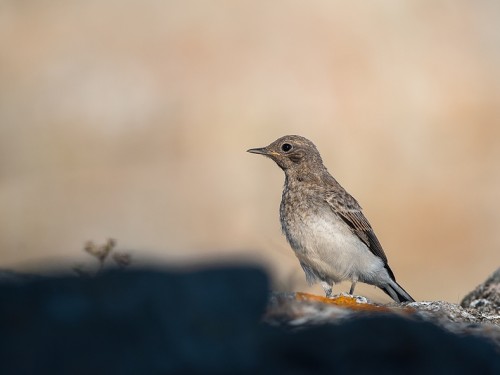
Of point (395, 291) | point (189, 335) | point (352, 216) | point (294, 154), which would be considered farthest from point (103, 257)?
point (294, 154)

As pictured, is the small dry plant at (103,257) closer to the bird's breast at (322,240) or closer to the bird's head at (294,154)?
the bird's breast at (322,240)

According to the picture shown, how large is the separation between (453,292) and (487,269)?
15.3 ft

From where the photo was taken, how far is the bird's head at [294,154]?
1427 centimetres

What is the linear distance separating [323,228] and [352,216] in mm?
1005

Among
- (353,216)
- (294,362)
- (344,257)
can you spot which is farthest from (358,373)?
(353,216)

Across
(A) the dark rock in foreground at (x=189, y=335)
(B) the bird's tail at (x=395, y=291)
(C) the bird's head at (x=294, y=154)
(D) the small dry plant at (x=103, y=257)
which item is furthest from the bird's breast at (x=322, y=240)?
(A) the dark rock in foreground at (x=189, y=335)

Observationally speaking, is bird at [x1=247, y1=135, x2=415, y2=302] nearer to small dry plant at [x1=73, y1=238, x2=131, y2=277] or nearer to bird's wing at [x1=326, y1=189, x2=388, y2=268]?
bird's wing at [x1=326, y1=189, x2=388, y2=268]

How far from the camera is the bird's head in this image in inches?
562

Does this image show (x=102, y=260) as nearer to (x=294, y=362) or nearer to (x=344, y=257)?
(x=294, y=362)

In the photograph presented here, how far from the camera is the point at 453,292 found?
3425cm

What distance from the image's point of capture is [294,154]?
14.4 metres

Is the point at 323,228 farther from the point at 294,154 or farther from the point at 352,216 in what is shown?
the point at 294,154

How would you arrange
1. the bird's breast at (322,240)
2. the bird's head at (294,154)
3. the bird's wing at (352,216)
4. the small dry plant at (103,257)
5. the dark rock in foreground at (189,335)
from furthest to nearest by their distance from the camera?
the bird's head at (294,154) → the bird's wing at (352,216) → the bird's breast at (322,240) → the small dry plant at (103,257) → the dark rock in foreground at (189,335)

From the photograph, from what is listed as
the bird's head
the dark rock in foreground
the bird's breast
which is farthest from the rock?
the dark rock in foreground
